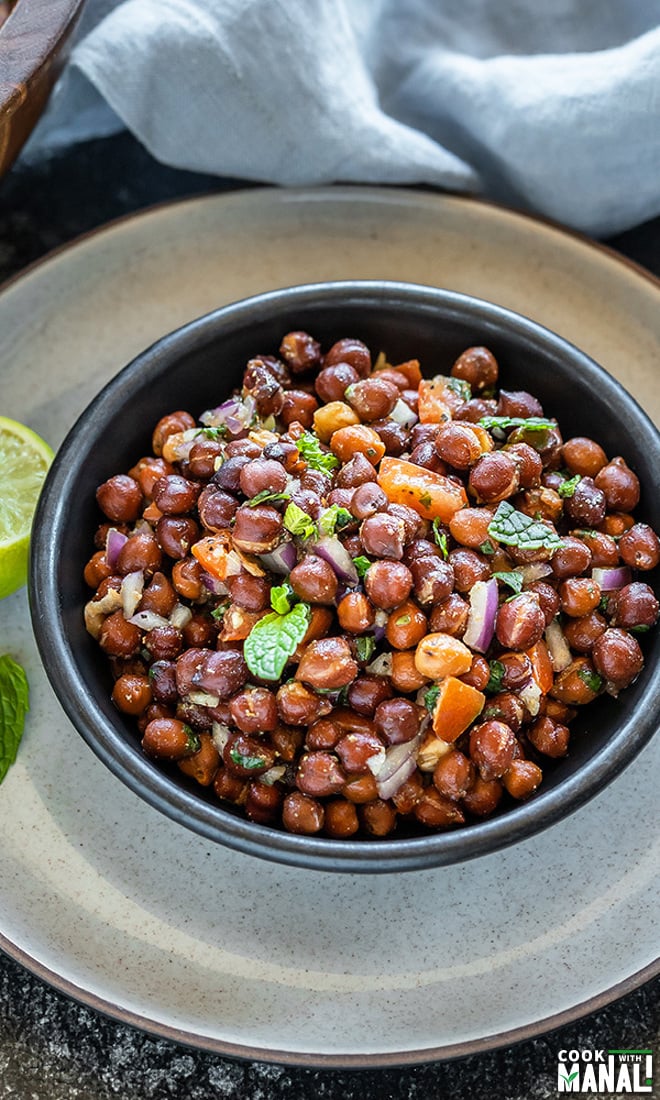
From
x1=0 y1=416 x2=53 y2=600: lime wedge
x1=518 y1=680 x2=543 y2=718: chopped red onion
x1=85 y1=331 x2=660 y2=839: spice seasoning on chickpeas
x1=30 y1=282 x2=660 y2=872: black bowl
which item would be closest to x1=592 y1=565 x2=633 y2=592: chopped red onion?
x1=85 y1=331 x2=660 y2=839: spice seasoning on chickpeas

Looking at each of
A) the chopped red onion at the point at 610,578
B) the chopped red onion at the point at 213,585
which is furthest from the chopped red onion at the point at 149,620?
the chopped red onion at the point at 610,578

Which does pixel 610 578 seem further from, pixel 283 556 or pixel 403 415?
pixel 283 556

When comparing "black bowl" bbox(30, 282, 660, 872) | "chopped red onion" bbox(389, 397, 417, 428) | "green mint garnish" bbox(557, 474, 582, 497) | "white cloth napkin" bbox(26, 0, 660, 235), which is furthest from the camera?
"white cloth napkin" bbox(26, 0, 660, 235)

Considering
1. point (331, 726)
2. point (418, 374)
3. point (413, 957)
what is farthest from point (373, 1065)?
point (418, 374)

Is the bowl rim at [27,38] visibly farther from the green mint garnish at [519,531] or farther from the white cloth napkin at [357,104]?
the green mint garnish at [519,531]

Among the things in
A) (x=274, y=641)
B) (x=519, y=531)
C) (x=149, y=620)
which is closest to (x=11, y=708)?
(x=149, y=620)

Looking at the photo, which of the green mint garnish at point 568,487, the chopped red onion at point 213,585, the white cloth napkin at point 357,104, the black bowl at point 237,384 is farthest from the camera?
the white cloth napkin at point 357,104

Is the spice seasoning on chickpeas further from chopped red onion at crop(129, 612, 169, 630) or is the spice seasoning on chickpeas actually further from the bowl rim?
the bowl rim
